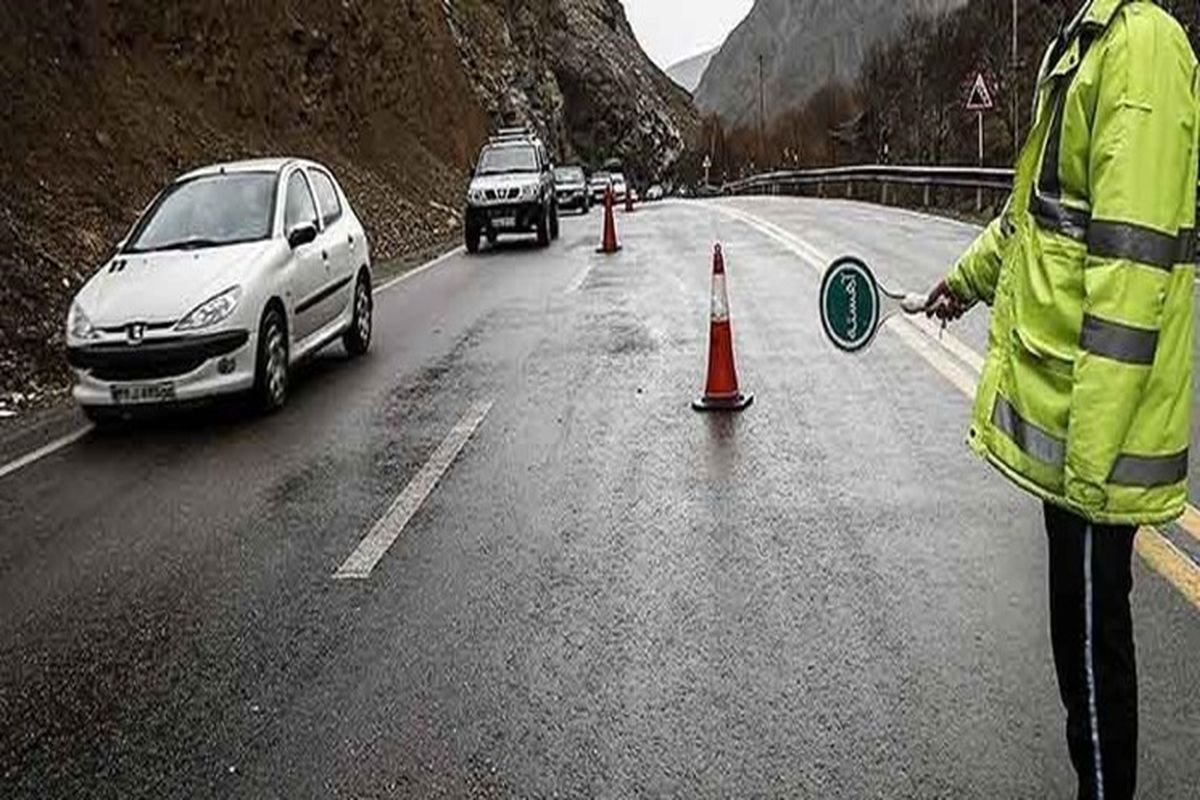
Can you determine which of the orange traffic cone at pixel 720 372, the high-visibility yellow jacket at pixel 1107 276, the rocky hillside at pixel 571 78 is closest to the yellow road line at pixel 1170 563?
the high-visibility yellow jacket at pixel 1107 276

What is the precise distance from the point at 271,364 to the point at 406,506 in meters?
3.11

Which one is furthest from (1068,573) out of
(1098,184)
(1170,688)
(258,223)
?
(258,223)

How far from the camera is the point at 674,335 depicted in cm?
1224

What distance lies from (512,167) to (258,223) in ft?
48.9

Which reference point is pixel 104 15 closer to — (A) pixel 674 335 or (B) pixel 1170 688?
(A) pixel 674 335

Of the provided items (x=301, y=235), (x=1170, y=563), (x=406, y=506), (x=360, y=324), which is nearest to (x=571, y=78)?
(x=360, y=324)

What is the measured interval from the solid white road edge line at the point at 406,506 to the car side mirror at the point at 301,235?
7.08 ft

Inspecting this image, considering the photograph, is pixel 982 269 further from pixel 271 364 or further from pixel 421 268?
pixel 421 268

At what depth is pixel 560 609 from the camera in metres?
5.38

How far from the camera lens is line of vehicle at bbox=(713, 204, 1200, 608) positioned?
17.4 feet

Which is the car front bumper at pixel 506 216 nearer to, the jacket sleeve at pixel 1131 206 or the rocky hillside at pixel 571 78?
the jacket sleeve at pixel 1131 206

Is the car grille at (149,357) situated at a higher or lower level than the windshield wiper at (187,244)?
lower

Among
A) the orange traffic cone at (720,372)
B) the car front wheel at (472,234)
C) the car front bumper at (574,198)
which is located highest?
the car front bumper at (574,198)

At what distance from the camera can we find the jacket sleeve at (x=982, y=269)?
3.54 m
